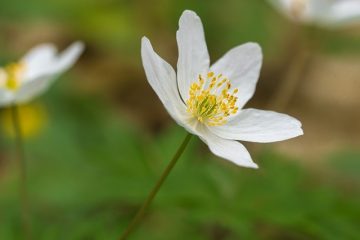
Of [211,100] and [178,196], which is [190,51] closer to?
[211,100]

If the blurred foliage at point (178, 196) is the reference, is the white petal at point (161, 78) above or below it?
above

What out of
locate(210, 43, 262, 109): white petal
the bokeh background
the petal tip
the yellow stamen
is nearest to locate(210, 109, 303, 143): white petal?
locate(210, 43, 262, 109): white petal

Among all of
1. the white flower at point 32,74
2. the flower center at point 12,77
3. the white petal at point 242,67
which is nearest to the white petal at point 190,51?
the white petal at point 242,67

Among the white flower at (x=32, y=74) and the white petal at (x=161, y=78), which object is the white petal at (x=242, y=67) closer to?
the white petal at (x=161, y=78)

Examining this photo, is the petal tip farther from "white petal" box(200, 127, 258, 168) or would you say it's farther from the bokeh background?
the bokeh background

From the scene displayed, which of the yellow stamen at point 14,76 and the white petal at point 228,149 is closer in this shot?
the white petal at point 228,149

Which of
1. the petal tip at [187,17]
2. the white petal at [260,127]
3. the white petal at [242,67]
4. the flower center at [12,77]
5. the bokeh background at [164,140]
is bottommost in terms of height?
the bokeh background at [164,140]

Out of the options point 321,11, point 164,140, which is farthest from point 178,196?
point 321,11

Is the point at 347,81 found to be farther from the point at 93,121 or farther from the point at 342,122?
the point at 93,121
